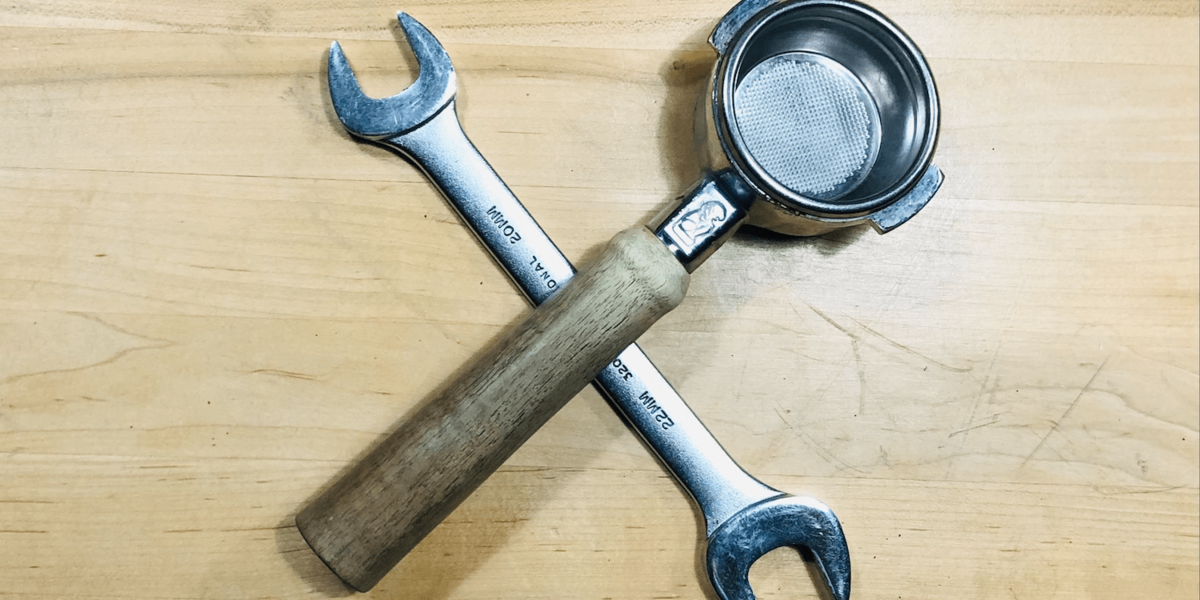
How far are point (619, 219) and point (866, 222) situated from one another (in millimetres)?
214

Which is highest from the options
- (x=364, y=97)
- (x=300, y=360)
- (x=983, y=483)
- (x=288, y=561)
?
(x=364, y=97)

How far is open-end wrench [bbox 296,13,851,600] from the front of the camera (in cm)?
68

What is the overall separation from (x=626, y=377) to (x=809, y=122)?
0.28m

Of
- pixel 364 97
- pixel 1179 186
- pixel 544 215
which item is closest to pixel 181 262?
pixel 364 97

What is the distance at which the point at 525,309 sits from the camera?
70 cm

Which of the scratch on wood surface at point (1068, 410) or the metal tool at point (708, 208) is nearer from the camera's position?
the metal tool at point (708, 208)

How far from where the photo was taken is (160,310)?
0.68 m

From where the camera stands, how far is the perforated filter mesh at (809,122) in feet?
2.26

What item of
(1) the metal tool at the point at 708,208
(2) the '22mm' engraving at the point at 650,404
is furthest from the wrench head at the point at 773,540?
(1) the metal tool at the point at 708,208

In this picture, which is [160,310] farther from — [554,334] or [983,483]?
Result: [983,483]

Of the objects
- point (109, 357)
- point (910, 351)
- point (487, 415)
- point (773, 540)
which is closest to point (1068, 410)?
point (910, 351)

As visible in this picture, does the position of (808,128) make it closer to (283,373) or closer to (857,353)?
(857,353)

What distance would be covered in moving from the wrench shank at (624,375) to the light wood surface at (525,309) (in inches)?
1.2

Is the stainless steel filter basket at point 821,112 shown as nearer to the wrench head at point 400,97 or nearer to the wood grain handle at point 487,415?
the wood grain handle at point 487,415
